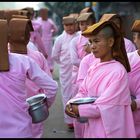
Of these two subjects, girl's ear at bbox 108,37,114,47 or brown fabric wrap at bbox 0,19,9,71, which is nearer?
brown fabric wrap at bbox 0,19,9,71

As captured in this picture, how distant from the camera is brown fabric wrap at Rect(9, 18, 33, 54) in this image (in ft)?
15.4

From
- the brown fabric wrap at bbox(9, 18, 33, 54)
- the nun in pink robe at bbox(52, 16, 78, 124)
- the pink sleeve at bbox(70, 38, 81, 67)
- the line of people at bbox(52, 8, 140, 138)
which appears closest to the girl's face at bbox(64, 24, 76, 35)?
the nun in pink robe at bbox(52, 16, 78, 124)

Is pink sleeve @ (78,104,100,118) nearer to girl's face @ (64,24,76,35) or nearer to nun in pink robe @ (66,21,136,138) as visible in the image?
nun in pink robe @ (66,21,136,138)

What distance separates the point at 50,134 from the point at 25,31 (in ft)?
10.2

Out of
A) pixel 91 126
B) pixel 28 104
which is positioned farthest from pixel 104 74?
pixel 28 104

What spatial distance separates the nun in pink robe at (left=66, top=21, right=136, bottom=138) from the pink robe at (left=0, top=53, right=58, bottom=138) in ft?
1.45

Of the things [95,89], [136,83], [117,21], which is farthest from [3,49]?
[117,21]

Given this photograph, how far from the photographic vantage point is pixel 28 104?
4.39 m

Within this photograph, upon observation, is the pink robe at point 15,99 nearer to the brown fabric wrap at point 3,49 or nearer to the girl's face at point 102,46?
the brown fabric wrap at point 3,49

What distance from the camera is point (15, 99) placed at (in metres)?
4.20

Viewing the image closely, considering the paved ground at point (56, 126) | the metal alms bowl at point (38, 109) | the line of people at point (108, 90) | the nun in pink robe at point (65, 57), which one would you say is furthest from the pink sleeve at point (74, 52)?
the metal alms bowl at point (38, 109)

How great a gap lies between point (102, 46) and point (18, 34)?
0.92m

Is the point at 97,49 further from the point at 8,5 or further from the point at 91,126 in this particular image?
the point at 8,5

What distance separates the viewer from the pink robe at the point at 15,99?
4160 millimetres
